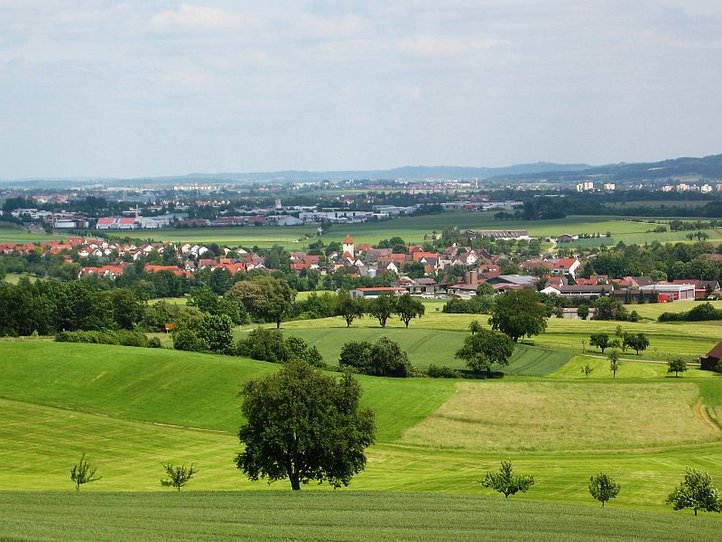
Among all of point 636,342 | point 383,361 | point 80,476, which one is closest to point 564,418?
point 383,361

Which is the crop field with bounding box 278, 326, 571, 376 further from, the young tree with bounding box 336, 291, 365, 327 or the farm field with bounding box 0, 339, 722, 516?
the farm field with bounding box 0, 339, 722, 516

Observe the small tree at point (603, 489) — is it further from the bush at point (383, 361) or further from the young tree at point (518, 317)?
the young tree at point (518, 317)

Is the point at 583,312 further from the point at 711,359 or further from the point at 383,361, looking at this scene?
the point at 383,361

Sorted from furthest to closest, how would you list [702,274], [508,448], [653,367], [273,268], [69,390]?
1. [273,268]
2. [702,274]
3. [653,367]
4. [69,390]
5. [508,448]

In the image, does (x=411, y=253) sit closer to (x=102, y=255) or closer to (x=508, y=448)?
(x=102, y=255)

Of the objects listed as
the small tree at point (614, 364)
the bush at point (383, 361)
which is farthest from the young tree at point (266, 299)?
the small tree at point (614, 364)

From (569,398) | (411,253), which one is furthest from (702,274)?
(569,398)

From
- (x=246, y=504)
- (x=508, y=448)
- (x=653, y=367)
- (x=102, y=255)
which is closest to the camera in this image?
(x=246, y=504)

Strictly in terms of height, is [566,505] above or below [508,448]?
above
